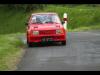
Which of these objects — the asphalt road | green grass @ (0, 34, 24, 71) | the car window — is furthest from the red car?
green grass @ (0, 34, 24, 71)

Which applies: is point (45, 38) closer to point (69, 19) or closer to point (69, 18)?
point (69, 19)

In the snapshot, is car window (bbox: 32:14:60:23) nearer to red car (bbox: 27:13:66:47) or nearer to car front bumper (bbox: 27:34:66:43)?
red car (bbox: 27:13:66:47)

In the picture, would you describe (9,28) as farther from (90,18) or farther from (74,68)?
(74,68)

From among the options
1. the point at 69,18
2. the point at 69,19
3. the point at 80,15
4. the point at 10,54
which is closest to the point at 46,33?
the point at 10,54

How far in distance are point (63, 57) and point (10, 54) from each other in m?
1.64

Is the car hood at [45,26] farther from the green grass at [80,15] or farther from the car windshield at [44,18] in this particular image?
the green grass at [80,15]

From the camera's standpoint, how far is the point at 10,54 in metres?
13.0

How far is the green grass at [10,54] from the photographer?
10813 mm

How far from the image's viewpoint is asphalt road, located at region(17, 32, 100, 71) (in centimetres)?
1077

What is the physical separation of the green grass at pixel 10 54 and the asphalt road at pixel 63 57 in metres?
0.20

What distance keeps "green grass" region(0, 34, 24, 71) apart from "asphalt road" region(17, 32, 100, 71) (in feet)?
0.65
